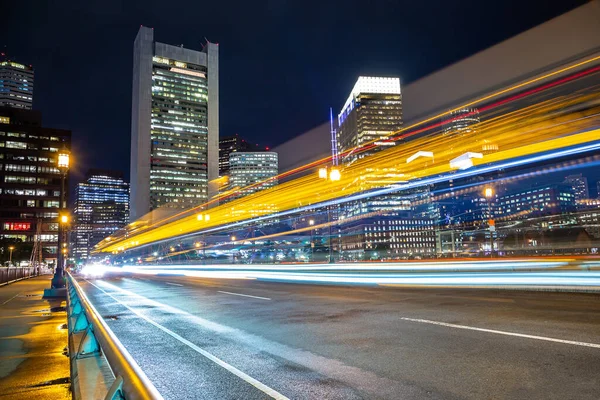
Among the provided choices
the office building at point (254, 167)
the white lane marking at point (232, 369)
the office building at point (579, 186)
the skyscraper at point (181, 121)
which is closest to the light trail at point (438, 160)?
the office building at point (579, 186)

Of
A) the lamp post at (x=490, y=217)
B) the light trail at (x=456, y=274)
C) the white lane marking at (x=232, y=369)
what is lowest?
the white lane marking at (x=232, y=369)

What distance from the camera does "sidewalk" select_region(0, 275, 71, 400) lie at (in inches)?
227

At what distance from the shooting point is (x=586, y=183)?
16.9m

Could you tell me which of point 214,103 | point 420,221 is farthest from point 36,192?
point 420,221

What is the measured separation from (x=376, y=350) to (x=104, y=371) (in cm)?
400

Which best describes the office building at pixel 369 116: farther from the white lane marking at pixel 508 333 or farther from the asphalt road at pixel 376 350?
the white lane marking at pixel 508 333

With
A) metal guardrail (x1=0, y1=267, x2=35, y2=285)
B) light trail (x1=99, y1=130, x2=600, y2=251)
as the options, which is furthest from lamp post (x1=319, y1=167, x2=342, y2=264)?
metal guardrail (x1=0, y1=267, x2=35, y2=285)

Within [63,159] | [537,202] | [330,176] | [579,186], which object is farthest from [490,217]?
[63,159]

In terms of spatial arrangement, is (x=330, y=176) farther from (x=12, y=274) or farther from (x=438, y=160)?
(x=12, y=274)

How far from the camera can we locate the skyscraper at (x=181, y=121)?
16025 cm

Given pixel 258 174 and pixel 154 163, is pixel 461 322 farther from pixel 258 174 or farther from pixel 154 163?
pixel 154 163

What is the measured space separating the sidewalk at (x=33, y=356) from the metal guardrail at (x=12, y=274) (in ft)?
73.8

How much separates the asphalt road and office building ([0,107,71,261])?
123 meters

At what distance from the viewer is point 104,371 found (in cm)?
558
